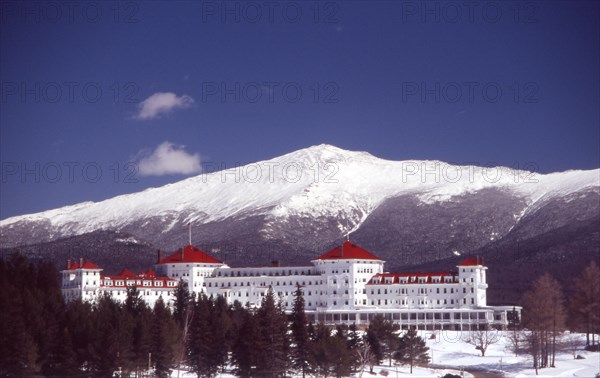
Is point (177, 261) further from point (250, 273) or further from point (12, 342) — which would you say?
point (12, 342)

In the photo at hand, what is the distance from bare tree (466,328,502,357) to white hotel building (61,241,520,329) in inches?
546

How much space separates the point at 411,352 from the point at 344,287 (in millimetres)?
57145

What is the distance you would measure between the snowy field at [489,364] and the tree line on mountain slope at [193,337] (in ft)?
4.98

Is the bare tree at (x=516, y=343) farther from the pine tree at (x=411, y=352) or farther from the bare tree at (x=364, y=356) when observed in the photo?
the bare tree at (x=364, y=356)

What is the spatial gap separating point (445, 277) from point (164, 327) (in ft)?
255

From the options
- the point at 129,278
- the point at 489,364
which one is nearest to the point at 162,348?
the point at 489,364

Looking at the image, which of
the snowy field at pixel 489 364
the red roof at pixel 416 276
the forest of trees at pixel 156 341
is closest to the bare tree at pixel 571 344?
the snowy field at pixel 489 364

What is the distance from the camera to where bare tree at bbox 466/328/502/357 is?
12504 centimetres

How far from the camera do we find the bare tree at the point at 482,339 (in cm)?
12504

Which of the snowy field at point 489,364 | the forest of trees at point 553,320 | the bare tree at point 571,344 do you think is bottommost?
the snowy field at point 489,364

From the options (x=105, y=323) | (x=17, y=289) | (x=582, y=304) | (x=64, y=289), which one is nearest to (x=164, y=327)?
(x=105, y=323)

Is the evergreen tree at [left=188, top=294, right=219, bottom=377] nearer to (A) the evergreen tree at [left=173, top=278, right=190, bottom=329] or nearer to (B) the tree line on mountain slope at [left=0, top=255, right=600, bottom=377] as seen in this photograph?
(B) the tree line on mountain slope at [left=0, top=255, right=600, bottom=377]

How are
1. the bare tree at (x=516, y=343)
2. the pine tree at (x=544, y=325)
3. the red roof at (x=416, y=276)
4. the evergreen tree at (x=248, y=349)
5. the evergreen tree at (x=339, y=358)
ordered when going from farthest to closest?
the red roof at (x=416, y=276)
the bare tree at (x=516, y=343)
the pine tree at (x=544, y=325)
the evergreen tree at (x=339, y=358)
the evergreen tree at (x=248, y=349)

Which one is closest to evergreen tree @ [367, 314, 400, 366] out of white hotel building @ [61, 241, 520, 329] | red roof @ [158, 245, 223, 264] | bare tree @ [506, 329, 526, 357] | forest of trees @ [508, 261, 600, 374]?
forest of trees @ [508, 261, 600, 374]
